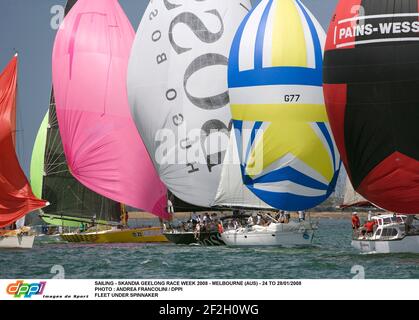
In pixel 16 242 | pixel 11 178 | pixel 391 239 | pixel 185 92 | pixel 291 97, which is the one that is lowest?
pixel 16 242

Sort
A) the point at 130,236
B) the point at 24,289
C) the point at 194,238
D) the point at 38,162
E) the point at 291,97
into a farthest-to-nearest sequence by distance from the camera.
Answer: the point at 38,162 < the point at 130,236 < the point at 194,238 < the point at 291,97 < the point at 24,289

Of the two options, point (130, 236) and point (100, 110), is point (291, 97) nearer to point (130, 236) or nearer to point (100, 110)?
point (100, 110)

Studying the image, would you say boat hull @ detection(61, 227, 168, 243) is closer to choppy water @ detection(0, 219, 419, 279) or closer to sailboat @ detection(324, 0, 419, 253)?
choppy water @ detection(0, 219, 419, 279)

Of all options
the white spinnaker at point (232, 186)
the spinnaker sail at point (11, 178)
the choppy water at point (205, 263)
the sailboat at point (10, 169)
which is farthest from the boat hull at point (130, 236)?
the spinnaker sail at point (11, 178)

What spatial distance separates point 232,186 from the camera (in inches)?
1243

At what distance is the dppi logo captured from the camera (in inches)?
379

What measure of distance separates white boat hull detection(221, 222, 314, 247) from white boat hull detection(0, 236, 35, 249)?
8.06 m

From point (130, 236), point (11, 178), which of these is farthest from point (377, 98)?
point (130, 236)

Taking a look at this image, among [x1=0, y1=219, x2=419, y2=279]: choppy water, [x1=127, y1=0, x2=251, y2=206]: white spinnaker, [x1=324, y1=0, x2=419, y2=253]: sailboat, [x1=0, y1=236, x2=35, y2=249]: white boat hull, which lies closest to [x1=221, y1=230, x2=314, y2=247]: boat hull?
[x1=0, y1=219, x2=419, y2=279]: choppy water

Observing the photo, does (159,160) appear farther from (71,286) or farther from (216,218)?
(71,286)

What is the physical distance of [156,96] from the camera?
1323 inches

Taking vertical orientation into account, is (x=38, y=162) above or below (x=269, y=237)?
above

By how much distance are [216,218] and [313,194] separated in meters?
5.76

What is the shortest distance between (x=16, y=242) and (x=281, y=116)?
1177 cm
